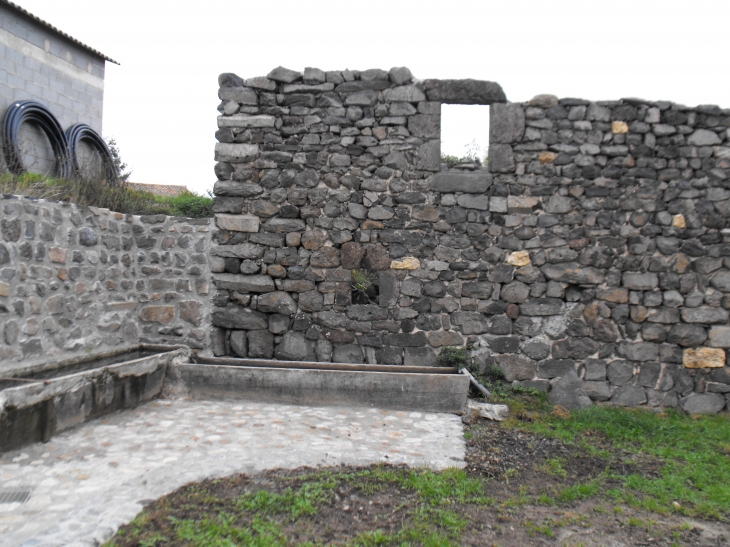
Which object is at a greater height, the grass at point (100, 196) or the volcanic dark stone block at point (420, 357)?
the grass at point (100, 196)

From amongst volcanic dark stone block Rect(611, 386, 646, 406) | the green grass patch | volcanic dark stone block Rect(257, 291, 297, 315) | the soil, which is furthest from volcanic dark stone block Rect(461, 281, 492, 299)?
the soil

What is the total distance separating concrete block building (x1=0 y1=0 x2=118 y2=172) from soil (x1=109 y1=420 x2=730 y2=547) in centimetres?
950

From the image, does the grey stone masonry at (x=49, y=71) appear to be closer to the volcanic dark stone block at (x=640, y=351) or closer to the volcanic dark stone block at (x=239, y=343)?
the volcanic dark stone block at (x=239, y=343)

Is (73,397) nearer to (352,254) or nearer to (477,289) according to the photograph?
(352,254)

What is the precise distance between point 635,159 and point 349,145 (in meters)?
2.99

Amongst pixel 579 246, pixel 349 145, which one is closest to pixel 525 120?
pixel 579 246

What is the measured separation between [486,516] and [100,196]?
5.68 m

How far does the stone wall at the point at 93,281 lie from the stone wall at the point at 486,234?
0.41 m

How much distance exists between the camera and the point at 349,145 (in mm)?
5898

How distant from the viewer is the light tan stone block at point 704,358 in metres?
5.75

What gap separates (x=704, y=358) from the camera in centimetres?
576

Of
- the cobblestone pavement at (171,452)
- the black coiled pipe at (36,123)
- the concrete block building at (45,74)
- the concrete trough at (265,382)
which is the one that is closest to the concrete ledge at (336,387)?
the concrete trough at (265,382)

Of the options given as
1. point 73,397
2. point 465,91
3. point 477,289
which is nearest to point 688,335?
point 477,289

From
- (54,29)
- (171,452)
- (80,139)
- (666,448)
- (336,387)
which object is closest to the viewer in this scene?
(171,452)
